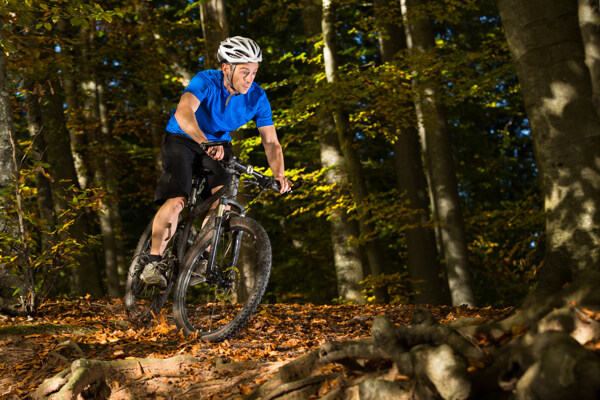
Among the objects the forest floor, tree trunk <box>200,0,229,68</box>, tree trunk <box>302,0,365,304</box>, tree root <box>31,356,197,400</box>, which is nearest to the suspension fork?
the forest floor

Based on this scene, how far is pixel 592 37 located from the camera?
11.9ft

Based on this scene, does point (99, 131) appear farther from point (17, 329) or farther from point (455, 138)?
point (17, 329)

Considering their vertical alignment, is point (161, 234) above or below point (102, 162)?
below

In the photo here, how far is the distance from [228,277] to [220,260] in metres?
0.18

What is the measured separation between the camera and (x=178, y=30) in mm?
17219

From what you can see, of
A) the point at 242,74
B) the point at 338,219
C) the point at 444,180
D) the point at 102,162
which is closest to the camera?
the point at 242,74

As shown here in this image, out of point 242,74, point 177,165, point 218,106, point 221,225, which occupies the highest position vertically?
point 242,74

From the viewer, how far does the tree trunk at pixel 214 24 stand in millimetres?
10602

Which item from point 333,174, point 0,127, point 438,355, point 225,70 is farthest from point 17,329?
point 333,174

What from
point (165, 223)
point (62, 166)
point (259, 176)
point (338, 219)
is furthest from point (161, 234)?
point (62, 166)

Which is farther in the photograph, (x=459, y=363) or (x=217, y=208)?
(x=217, y=208)

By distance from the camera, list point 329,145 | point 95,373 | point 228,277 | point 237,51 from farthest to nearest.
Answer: point 329,145 < point 228,277 < point 237,51 < point 95,373

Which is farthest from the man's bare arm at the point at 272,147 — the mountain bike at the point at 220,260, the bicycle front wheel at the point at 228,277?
the bicycle front wheel at the point at 228,277

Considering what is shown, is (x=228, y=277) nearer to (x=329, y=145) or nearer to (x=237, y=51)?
(x=237, y=51)
